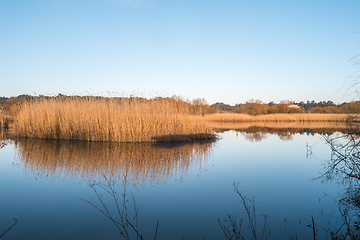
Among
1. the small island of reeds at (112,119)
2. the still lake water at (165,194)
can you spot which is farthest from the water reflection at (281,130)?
the still lake water at (165,194)

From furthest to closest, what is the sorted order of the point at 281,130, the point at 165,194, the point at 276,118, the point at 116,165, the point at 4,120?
the point at 276,118, the point at 4,120, the point at 281,130, the point at 116,165, the point at 165,194

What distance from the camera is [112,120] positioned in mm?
9844

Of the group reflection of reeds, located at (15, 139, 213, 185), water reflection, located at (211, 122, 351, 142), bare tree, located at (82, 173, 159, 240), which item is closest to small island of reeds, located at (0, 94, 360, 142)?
reflection of reeds, located at (15, 139, 213, 185)

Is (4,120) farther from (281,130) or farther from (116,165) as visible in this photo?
(281,130)

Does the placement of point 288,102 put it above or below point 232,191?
above

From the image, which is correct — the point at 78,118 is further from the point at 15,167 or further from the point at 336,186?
the point at 336,186

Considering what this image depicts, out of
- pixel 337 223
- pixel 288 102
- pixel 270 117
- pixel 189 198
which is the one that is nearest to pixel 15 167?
pixel 189 198

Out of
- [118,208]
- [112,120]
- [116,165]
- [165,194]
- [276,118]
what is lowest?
[165,194]

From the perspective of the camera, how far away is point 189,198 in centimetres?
372

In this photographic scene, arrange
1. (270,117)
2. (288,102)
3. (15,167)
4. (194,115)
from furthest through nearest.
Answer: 1. (288,102)
2. (270,117)
3. (194,115)
4. (15,167)

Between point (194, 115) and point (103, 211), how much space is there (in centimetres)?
859

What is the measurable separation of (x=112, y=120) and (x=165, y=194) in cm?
665

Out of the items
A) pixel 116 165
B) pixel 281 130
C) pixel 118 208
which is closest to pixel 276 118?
pixel 281 130

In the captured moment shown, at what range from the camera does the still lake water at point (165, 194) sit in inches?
108
